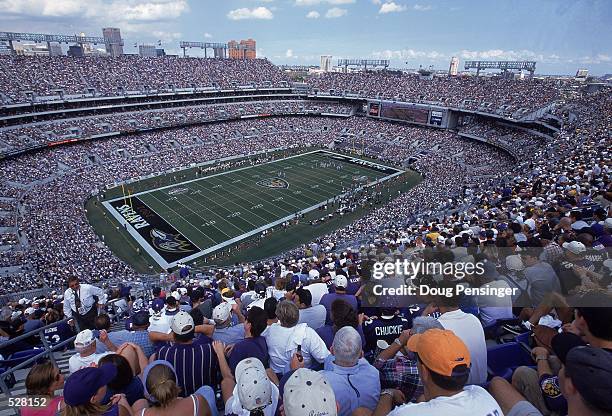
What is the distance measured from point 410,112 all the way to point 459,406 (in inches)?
2286

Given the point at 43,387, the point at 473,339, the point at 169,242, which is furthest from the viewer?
the point at 169,242

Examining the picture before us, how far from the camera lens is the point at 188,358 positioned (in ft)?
12.9

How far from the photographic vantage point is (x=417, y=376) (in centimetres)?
355

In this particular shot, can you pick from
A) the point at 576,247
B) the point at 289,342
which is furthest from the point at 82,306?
the point at 576,247

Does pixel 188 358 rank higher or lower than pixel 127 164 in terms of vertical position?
higher

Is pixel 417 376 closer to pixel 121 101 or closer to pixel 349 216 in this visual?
pixel 349 216

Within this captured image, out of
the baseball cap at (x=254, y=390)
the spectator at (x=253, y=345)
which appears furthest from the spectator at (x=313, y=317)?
the baseball cap at (x=254, y=390)

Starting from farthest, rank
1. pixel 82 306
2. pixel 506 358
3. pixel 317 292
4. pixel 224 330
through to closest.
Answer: pixel 82 306, pixel 317 292, pixel 224 330, pixel 506 358

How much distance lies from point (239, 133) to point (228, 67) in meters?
20.8

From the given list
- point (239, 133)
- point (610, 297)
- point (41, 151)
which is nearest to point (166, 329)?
point (610, 297)

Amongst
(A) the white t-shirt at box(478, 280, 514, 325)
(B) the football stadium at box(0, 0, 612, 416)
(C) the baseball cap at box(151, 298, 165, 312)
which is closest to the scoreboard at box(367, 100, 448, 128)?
(B) the football stadium at box(0, 0, 612, 416)

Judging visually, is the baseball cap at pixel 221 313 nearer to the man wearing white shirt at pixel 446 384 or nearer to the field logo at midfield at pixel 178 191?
the man wearing white shirt at pixel 446 384

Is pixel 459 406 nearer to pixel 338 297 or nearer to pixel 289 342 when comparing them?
pixel 289 342

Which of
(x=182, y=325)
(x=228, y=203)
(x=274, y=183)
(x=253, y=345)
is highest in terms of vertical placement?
(x=182, y=325)
